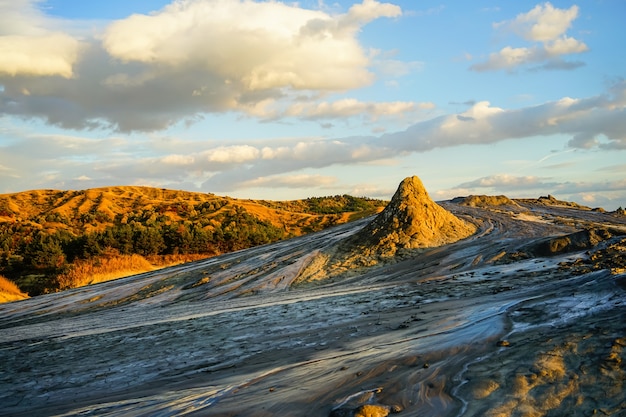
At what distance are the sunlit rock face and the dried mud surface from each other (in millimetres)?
1207

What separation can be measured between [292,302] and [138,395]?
302 inches

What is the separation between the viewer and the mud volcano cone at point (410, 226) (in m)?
21.5

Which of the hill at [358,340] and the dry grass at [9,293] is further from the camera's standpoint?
the dry grass at [9,293]

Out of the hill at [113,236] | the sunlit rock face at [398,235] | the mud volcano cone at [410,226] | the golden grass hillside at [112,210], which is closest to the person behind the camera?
the sunlit rock face at [398,235]

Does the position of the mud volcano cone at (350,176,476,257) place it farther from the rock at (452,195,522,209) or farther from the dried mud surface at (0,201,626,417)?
the rock at (452,195,522,209)

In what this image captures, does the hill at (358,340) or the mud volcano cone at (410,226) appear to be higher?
the mud volcano cone at (410,226)

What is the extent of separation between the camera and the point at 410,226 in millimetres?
22172

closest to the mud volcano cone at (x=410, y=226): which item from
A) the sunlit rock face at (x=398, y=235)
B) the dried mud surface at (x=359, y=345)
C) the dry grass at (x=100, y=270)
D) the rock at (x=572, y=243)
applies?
the sunlit rock face at (x=398, y=235)

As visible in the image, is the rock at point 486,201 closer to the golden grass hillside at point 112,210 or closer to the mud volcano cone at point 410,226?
the mud volcano cone at point 410,226

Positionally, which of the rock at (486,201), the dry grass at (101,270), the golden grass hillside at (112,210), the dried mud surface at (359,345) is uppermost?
the golden grass hillside at (112,210)

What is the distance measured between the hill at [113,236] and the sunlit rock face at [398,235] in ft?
62.0

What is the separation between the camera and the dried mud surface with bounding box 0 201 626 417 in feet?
18.7

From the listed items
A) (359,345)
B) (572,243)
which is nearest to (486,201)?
(572,243)

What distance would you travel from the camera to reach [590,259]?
14445mm
